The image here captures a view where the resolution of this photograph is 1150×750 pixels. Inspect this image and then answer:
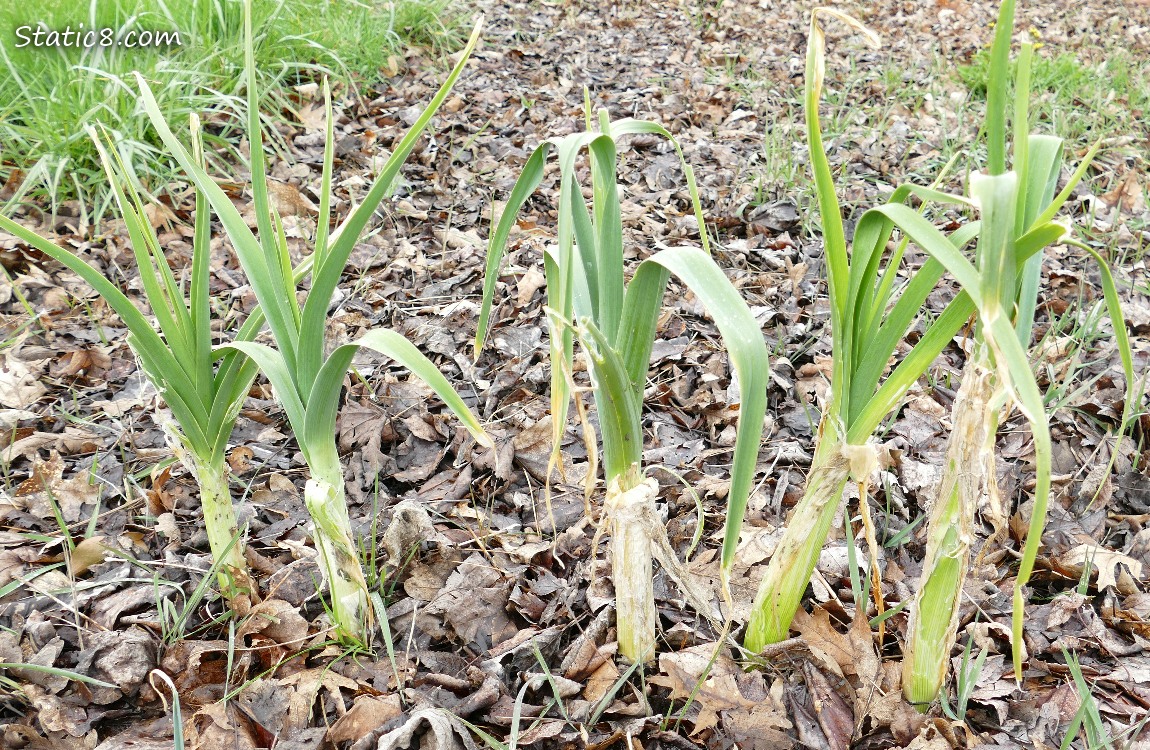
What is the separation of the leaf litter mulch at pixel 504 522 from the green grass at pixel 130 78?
0.20 m

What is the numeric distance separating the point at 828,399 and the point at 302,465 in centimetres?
122

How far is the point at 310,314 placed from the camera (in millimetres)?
990

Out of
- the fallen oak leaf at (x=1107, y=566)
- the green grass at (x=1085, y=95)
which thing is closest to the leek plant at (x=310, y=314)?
the fallen oak leaf at (x=1107, y=566)

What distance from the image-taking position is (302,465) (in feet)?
5.72

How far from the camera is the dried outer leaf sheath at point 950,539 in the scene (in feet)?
2.86

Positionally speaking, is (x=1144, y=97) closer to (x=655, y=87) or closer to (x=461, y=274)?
(x=655, y=87)

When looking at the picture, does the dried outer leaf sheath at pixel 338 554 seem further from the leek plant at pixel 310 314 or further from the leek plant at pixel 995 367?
the leek plant at pixel 995 367

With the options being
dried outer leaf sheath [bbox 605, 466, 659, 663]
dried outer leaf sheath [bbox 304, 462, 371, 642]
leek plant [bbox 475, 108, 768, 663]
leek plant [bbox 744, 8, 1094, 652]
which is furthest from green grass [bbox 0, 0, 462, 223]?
leek plant [bbox 744, 8, 1094, 652]

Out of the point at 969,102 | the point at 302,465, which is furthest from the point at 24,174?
the point at 969,102

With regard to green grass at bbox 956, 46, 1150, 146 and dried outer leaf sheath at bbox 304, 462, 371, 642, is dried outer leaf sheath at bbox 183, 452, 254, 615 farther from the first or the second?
green grass at bbox 956, 46, 1150, 146

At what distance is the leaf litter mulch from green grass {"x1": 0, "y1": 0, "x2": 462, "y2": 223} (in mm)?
200

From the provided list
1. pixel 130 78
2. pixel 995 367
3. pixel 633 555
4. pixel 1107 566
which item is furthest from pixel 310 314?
pixel 130 78

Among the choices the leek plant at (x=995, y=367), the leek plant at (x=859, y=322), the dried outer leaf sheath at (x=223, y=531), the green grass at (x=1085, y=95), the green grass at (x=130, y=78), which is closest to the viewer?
the leek plant at (x=995, y=367)

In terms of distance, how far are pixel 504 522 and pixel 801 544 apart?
705mm
